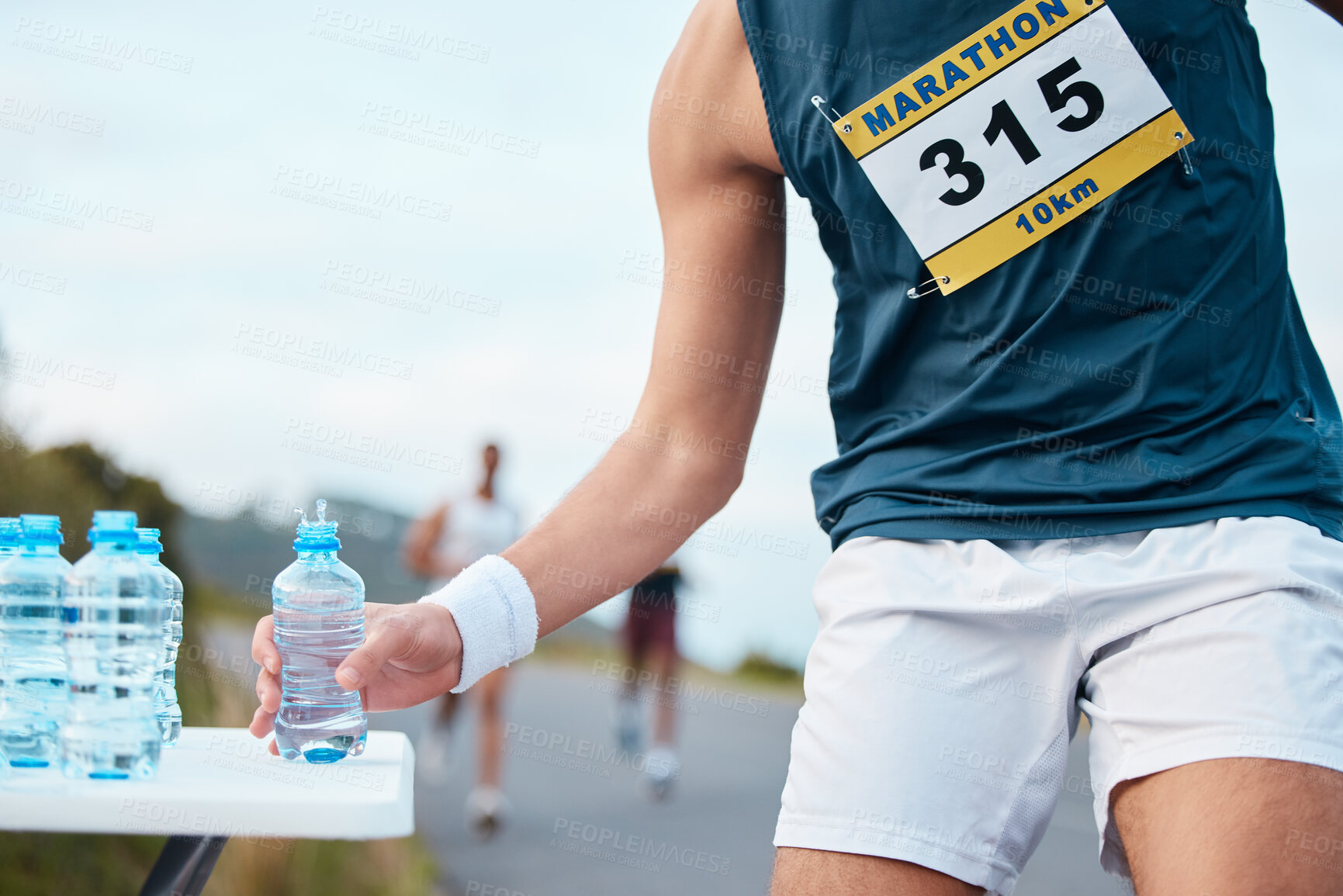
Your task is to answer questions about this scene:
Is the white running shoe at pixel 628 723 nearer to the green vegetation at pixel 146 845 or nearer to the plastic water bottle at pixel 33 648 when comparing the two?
the green vegetation at pixel 146 845

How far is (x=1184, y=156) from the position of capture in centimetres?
126

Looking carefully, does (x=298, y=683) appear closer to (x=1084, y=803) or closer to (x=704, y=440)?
(x=704, y=440)

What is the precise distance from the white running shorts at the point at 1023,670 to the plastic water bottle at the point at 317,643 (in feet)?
2.15

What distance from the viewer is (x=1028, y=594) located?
3.93ft

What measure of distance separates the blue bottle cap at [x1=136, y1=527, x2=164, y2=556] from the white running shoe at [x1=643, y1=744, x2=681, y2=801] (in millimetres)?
6166

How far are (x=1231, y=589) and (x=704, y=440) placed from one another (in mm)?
767

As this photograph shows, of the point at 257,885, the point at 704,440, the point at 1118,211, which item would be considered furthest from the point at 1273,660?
the point at 257,885

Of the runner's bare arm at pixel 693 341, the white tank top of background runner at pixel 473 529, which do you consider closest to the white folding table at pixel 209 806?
the runner's bare arm at pixel 693 341

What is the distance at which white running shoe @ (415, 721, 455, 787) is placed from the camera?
25.7ft

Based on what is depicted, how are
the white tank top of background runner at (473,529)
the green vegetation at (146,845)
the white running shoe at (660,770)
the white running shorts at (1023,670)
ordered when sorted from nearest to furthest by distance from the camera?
the white running shorts at (1023,670), the green vegetation at (146,845), the white tank top of background runner at (473,529), the white running shoe at (660,770)

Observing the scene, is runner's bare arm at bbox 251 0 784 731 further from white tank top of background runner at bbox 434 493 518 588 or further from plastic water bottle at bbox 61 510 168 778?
white tank top of background runner at bbox 434 493 518 588

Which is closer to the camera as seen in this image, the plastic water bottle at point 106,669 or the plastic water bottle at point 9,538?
the plastic water bottle at point 106,669

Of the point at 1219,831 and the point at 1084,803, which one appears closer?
the point at 1219,831

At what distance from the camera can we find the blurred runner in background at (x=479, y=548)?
6.00 meters
